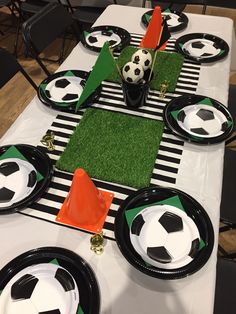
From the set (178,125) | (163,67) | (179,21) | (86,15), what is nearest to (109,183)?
(178,125)

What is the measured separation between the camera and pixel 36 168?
38.6 inches

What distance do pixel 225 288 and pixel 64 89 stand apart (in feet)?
3.22

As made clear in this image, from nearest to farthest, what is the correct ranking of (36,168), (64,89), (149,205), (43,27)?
(149,205) → (36,168) → (64,89) → (43,27)

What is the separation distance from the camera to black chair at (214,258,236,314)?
97 cm

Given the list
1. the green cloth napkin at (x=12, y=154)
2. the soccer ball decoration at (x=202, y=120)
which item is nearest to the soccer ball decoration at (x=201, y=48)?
the soccer ball decoration at (x=202, y=120)

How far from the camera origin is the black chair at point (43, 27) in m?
1.51

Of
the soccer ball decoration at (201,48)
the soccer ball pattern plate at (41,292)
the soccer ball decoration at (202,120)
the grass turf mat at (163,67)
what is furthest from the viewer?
the soccer ball decoration at (201,48)

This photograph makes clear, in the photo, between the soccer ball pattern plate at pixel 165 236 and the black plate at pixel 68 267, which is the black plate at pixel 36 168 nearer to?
the black plate at pixel 68 267

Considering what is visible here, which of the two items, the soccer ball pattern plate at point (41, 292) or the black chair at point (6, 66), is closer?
A: the soccer ball pattern plate at point (41, 292)

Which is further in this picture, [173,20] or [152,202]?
[173,20]

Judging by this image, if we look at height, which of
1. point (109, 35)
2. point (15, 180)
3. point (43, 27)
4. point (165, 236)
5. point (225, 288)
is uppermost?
point (43, 27)

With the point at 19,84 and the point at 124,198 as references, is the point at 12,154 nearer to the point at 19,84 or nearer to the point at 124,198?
the point at 124,198

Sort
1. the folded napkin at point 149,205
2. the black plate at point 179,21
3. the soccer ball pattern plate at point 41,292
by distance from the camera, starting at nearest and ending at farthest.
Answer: the soccer ball pattern plate at point 41,292
the folded napkin at point 149,205
the black plate at point 179,21

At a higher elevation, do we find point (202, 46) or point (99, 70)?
point (99, 70)
